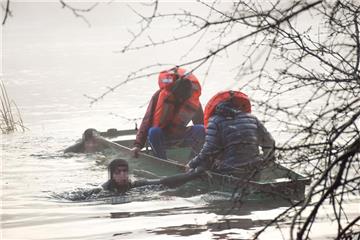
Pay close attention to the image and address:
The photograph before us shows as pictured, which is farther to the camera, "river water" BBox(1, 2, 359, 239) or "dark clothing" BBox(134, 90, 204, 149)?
"dark clothing" BBox(134, 90, 204, 149)

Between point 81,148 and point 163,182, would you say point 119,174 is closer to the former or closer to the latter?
point 163,182

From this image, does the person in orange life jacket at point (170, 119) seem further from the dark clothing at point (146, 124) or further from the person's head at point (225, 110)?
the person's head at point (225, 110)

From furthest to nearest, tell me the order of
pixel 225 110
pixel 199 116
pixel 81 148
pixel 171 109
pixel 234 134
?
pixel 81 148 → pixel 199 116 → pixel 171 109 → pixel 225 110 → pixel 234 134

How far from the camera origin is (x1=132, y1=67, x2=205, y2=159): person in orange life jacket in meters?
11.8

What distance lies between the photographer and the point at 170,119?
39.2ft

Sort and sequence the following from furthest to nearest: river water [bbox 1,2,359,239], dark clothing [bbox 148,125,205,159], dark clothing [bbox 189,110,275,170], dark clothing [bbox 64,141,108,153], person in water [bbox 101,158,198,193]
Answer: dark clothing [bbox 64,141,108,153] → dark clothing [bbox 148,125,205,159] → person in water [bbox 101,158,198,193] → dark clothing [bbox 189,110,275,170] → river water [bbox 1,2,359,239]

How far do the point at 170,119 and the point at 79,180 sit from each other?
1.78 metres

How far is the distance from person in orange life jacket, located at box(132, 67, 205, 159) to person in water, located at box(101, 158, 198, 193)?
977 mm

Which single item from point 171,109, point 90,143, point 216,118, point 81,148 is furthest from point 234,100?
point 81,148

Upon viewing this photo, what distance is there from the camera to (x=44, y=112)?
21.9 meters

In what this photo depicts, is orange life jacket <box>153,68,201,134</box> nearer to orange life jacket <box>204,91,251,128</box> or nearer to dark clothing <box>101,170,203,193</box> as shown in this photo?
dark clothing <box>101,170,203,193</box>

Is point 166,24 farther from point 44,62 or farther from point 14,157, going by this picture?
point 14,157

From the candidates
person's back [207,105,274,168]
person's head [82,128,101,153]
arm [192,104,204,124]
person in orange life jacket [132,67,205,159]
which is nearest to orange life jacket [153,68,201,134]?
person in orange life jacket [132,67,205,159]

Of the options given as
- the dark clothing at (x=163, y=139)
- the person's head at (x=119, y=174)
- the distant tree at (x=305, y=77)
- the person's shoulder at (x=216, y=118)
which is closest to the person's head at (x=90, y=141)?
the dark clothing at (x=163, y=139)
